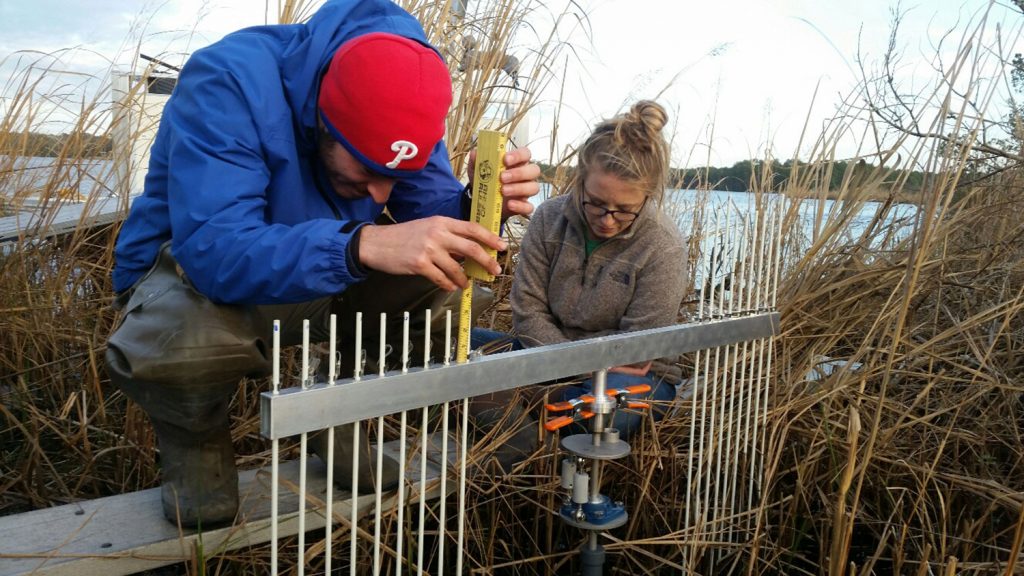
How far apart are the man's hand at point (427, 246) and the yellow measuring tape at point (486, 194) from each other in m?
0.05

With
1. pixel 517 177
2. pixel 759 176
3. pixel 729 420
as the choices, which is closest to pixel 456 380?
pixel 517 177

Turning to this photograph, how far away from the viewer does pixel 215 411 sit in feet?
4.84

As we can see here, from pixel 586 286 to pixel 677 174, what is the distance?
4.10 feet

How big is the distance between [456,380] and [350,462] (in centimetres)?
44

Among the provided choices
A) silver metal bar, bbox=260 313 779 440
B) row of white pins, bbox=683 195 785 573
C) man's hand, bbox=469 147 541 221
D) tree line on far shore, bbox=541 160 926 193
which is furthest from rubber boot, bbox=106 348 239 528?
tree line on far shore, bbox=541 160 926 193

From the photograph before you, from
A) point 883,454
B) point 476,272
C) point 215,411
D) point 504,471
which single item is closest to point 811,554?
point 883,454

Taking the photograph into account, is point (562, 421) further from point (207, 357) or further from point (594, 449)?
point (207, 357)

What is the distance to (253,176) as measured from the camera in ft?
4.70

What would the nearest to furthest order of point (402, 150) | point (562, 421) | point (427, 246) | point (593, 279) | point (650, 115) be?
point (427, 246), point (402, 150), point (562, 421), point (650, 115), point (593, 279)

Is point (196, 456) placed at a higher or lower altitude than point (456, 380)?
lower

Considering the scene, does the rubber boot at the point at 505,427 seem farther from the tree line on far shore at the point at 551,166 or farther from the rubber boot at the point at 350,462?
the tree line on far shore at the point at 551,166

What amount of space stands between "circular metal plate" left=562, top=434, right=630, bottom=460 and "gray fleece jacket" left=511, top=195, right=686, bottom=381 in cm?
69

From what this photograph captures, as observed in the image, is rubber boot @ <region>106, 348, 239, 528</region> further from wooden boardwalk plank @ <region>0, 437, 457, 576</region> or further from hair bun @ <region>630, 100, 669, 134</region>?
hair bun @ <region>630, 100, 669, 134</region>

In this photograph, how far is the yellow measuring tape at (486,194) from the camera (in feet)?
4.27
